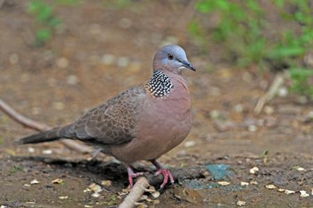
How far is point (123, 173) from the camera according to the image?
5043 millimetres

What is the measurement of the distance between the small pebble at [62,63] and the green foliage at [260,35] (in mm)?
1582

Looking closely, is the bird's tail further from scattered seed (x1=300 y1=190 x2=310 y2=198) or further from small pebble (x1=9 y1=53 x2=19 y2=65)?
small pebble (x1=9 y1=53 x2=19 y2=65)

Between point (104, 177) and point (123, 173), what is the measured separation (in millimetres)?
156

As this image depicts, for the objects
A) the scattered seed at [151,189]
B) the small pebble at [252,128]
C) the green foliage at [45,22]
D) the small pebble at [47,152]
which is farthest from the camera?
the green foliage at [45,22]

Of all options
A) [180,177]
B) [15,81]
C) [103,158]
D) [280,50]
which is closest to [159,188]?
[180,177]

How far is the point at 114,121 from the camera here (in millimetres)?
4758

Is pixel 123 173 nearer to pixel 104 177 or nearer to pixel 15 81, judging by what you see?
pixel 104 177

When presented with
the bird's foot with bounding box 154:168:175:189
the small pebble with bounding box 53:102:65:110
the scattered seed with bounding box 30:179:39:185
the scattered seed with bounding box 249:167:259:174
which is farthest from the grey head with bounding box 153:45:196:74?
the small pebble with bounding box 53:102:65:110

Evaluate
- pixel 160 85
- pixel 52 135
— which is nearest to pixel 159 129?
pixel 160 85

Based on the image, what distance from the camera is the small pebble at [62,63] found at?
8.80 m

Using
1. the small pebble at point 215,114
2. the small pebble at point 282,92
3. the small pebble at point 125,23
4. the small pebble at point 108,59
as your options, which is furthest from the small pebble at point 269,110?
the small pebble at point 125,23

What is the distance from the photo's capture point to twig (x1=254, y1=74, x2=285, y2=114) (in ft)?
24.4

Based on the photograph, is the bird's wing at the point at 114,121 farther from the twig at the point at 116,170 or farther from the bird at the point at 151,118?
the twig at the point at 116,170

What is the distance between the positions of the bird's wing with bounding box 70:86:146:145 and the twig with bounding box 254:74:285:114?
2.80m
